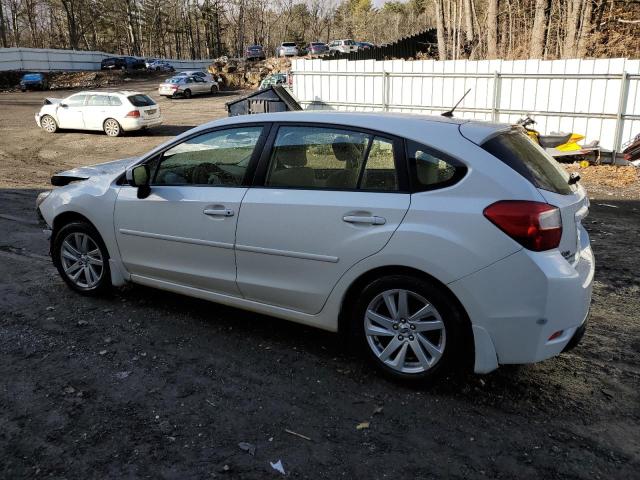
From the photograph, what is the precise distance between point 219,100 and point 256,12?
152 ft

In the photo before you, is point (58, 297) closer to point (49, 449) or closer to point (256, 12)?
point (49, 449)

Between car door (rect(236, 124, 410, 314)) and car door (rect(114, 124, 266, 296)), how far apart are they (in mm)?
148

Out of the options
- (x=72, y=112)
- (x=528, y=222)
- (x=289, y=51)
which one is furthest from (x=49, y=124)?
(x=289, y=51)

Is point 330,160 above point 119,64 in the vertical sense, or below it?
below

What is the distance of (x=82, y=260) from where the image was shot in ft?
16.1

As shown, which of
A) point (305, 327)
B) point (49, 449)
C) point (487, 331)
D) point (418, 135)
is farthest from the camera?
point (305, 327)

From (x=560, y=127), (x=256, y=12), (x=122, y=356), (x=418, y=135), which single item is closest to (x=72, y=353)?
(x=122, y=356)

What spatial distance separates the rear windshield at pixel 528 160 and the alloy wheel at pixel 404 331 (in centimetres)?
Answer: 95

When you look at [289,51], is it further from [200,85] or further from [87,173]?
[87,173]

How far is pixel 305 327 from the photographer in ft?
14.5

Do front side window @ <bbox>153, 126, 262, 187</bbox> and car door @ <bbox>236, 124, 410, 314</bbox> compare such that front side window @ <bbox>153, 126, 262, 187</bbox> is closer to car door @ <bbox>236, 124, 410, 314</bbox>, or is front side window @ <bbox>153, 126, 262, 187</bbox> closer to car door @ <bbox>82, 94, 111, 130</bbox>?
car door @ <bbox>236, 124, 410, 314</bbox>

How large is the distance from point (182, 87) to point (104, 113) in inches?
775

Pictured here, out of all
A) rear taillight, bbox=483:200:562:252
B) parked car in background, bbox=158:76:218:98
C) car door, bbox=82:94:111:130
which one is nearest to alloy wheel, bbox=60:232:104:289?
rear taillight, bbox=483:200:562:252

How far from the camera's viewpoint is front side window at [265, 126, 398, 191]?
11.4 feet
